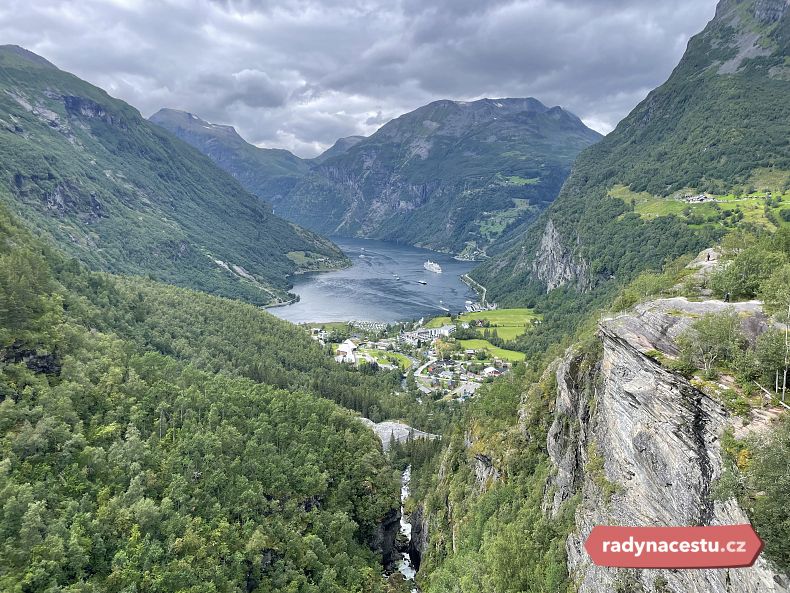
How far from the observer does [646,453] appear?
102 ft

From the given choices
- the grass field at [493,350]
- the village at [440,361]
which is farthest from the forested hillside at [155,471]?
the grass field at [493,350]

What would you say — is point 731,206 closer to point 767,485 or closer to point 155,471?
point 767,485

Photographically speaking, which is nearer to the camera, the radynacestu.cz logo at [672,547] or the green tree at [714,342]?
the radynacestu.cz logo at [672,547]

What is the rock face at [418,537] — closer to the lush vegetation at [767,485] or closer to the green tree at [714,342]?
the green tree at [714,342]

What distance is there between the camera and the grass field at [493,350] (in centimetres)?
17331

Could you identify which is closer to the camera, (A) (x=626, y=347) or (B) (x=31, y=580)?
(A) (x=626, y=347)

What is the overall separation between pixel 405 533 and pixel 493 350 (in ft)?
299

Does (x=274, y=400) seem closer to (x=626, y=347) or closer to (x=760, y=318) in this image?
(x=626, y=347)

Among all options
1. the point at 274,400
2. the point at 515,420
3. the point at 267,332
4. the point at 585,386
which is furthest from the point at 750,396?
the point at 267,332

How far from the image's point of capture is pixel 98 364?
265 feet

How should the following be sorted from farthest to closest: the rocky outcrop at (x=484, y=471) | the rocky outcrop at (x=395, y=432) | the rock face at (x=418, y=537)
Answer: the rocky outcrop at (x=395, y=432), the rock face at (x=418, y=537), the rocky outcrop at (x=484, y=471)

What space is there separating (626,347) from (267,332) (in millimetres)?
148831

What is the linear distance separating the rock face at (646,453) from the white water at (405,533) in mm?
49116

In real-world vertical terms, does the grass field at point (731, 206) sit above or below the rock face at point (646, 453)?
above
